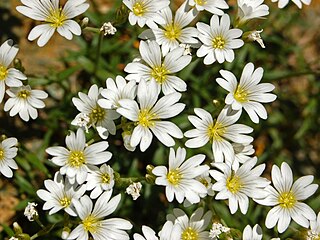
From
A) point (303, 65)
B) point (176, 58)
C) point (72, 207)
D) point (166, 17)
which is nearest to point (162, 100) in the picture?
point (176, 58)

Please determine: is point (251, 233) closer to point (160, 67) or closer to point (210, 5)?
point (160, 67)

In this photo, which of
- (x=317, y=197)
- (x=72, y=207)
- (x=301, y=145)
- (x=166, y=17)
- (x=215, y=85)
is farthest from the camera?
(x=301, y=145)

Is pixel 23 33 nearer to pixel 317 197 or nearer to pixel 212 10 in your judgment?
pixel 212 10

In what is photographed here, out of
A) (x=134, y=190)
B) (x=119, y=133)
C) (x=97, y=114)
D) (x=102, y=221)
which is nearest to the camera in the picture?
(x=134, y=190)

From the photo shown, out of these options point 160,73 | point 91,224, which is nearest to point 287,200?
point 160,73

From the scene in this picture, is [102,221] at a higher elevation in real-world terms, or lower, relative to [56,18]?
lower

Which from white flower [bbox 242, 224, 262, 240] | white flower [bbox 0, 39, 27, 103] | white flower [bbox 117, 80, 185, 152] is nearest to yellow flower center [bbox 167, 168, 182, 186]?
white flower [bbox 117, 80, 185, 152]

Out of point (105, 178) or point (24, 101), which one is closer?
point (105, 178)

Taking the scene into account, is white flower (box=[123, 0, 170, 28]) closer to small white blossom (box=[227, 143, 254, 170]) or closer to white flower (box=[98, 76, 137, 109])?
white flower (box=[98, 76, 137, 109])
